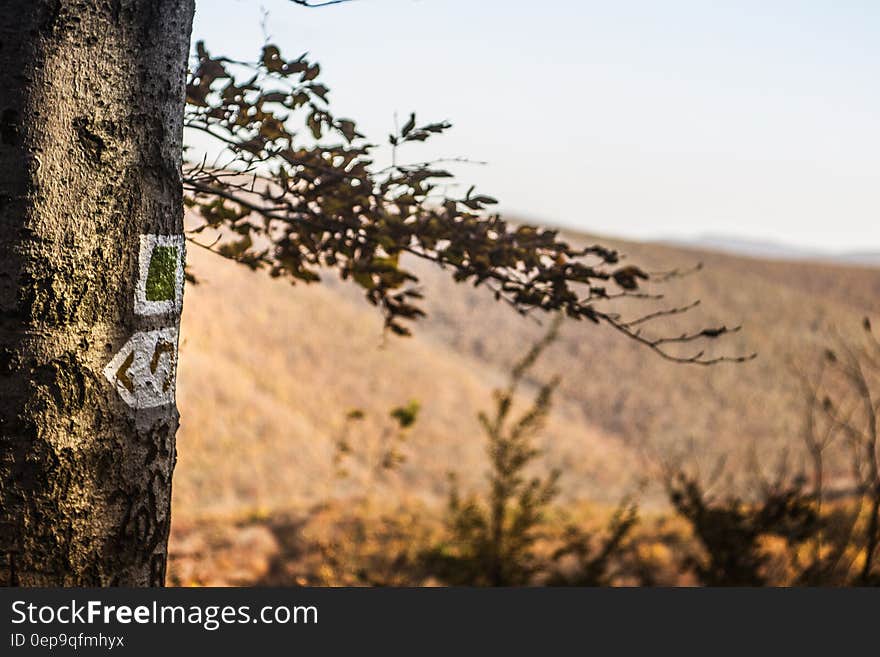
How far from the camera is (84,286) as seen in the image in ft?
6.81

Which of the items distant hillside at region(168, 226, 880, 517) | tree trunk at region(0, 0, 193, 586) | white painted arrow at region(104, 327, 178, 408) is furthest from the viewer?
distant hillside at region(168, 226, 880, 517)

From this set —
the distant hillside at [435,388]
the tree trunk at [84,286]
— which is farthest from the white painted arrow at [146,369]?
the distant hillside at [435,388]

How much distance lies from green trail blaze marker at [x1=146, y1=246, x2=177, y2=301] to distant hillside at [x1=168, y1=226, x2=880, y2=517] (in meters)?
8.89

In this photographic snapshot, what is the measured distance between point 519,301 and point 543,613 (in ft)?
3.72

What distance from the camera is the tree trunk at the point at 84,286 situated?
2.02 m

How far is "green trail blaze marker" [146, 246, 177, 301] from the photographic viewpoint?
2201mm

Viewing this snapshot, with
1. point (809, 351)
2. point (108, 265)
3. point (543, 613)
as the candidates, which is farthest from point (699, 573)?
point (809, 351)

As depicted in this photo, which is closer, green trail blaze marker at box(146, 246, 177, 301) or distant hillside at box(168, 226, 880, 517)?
green trail blaze marker at box(146, 246, 177, 301)

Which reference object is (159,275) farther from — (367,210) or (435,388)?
(435,388)

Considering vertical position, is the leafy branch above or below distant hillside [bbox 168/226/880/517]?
above

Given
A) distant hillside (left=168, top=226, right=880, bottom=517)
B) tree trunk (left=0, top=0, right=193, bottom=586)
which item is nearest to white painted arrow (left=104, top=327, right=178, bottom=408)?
tree trunk (left=0, top=0, right=193, bottom=586)

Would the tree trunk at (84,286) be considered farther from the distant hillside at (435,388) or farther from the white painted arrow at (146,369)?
the distant hillside at (435,388)

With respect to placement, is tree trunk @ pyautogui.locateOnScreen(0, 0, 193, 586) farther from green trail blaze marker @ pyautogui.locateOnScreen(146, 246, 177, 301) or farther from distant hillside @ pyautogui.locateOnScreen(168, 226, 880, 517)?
distant hillside @ pyautogui.locateOnScreen(168, 226, 880, 517)

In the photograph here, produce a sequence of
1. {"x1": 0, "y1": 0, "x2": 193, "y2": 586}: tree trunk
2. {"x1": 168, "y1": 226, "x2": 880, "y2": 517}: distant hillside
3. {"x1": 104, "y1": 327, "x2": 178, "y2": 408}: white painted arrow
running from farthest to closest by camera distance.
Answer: {"x1": 168, "y1": 226, "x2": 880, "y2": 517}: distant hillside, {"x1": 104, "y1": 327, "x2": 178, "y2": 408}: white painted arrow, {"x1": 0, "y1": 0, "x2": 193, "y2": 586}: tree trunk
